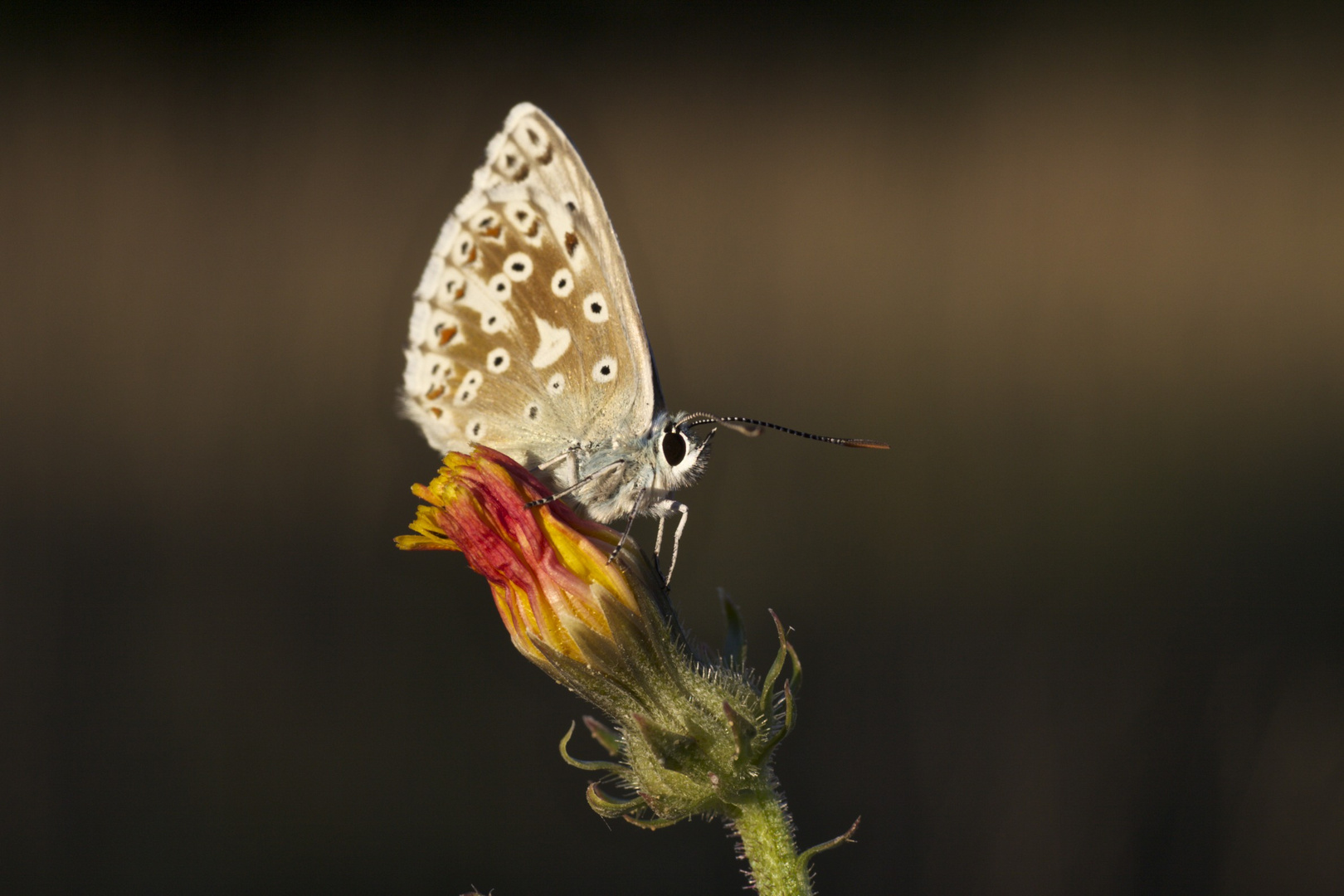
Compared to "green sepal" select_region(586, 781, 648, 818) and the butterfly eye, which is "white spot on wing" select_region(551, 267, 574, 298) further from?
"green sepal" select_region(586, 781, 648, 818)

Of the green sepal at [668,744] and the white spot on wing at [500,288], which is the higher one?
the white spot on wing at [500,288]

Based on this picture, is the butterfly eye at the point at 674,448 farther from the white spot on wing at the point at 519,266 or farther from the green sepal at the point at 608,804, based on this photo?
the green sepal at the point at 608,804

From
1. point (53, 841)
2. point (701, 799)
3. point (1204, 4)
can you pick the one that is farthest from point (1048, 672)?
point (1204, 4)

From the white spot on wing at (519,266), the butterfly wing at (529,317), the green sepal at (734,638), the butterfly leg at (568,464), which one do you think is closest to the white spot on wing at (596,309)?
the butterfly wing at (529,317)

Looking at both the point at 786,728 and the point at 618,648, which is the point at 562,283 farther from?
the point at 786,728

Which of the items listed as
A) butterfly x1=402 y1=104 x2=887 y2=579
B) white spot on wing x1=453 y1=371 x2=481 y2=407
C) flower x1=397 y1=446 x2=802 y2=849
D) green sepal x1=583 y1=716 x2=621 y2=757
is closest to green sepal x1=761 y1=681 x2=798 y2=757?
flower x1=397 y1=446 x2=802 y2=849

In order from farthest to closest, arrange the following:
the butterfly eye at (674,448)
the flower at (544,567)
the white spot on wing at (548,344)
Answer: the white spot on wing at (548,344)
the butterfly eye at (674,448)
the flower at (544,567)

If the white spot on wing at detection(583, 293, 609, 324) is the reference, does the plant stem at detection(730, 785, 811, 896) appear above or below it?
below
